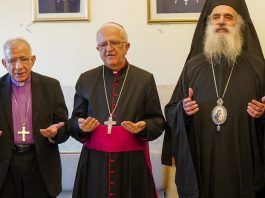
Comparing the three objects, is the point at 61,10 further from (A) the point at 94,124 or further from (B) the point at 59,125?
(A) the point at 94,124

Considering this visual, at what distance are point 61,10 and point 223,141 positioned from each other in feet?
7.35

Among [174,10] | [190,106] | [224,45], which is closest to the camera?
[190,106]

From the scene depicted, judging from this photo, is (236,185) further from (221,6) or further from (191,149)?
(221,6)

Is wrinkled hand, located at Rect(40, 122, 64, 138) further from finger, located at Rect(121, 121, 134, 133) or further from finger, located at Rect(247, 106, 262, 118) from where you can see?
finger, located at Rect(247, 106, 262, 118)

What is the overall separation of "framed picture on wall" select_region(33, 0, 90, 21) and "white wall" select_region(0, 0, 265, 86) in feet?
0.19

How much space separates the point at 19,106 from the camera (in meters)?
2.69

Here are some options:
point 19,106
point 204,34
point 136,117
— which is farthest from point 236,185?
point 19,106

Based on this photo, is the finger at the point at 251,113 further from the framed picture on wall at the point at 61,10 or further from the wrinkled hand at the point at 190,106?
the framed picture on wall at the point at 61,10

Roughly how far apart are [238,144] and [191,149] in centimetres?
34

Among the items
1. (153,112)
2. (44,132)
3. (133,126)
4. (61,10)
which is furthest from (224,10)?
(61,10)

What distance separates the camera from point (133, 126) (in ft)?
8.29

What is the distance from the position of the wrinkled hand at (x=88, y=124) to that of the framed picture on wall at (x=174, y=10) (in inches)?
67.6

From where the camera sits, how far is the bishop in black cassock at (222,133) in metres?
2.64

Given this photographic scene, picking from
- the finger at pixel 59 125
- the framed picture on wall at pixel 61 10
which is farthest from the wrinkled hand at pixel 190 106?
the framed picture on wall at pixel 61 10
